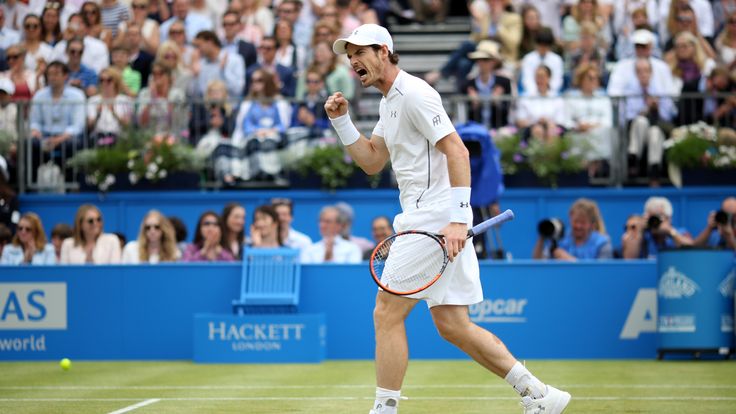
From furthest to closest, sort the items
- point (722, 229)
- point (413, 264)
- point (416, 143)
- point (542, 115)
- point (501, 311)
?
1. point (542, 115)
2. point (722, 229)
3. point (501, 311)
4. point (416, 143)
5. point (413, 264)

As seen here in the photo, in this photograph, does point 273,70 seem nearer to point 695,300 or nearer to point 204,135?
point 204,135

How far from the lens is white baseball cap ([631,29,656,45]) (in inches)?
642

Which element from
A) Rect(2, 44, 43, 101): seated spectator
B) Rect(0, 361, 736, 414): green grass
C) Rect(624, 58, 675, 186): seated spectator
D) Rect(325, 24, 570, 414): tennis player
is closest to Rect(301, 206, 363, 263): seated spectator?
Rect(0, 361, 736, 414): green grass

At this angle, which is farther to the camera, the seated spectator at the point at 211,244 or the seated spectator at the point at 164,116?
the seated spectator at the point at 164,116

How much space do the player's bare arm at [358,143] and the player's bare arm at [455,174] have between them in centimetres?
62

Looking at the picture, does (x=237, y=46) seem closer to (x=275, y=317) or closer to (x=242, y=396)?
(x=275, y=317)

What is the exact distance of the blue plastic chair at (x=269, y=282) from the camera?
1259 cm

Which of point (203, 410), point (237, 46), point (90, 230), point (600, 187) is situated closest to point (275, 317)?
point (90, 230)

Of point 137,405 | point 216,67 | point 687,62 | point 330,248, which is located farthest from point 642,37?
point 137,405

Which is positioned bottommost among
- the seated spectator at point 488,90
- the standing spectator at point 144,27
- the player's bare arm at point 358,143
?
the player's bare arm at point 358,143

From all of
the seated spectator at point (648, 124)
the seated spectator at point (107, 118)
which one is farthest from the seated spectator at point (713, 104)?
the seated spectator at point (107, 118)

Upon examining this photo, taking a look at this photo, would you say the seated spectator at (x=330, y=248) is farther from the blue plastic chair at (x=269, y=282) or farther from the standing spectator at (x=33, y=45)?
the standing spectator at (x=33, y=45)

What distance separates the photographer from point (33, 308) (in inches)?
509

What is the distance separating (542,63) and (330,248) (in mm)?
4888
